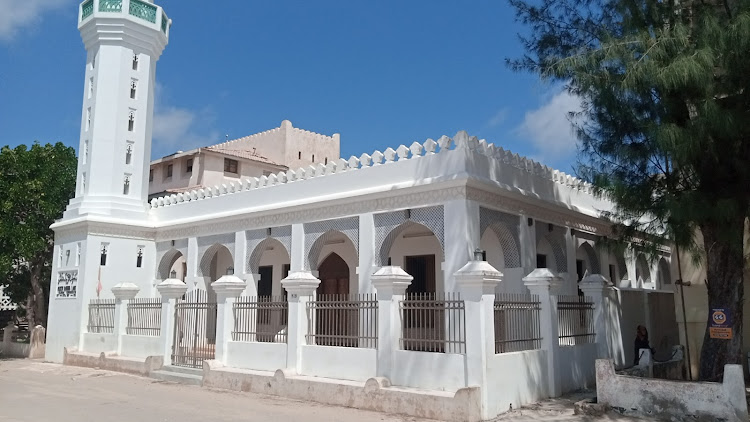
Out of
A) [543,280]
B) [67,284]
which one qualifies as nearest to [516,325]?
[543,280]

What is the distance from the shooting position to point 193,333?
12.7 meters

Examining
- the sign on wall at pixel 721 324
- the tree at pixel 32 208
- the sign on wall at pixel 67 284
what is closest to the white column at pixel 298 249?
the sign on wall at pixel 67 284

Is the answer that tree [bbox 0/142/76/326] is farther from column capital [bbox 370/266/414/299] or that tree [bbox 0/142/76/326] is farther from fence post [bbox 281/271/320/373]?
column capital [bbox 370/266/414/299]

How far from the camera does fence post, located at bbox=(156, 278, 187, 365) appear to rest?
42.8 ft

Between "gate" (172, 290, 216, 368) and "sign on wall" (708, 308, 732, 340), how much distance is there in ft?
29.3

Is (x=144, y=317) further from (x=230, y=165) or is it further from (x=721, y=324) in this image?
(x=230, y=165)

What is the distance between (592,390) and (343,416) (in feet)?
15.5

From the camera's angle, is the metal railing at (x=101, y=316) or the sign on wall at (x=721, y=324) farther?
the metal railing at (x=101, y=316)

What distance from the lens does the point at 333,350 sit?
9.83m

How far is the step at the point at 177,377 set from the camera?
11828 mm

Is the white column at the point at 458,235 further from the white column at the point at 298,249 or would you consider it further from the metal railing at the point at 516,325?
the white column at the point at 298,249

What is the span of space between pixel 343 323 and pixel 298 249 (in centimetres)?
388

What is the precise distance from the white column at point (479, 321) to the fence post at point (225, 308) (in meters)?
5.02

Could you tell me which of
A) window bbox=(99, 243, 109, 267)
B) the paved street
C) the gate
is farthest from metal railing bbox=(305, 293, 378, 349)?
window bbox=(99, 243, 109, 267)
